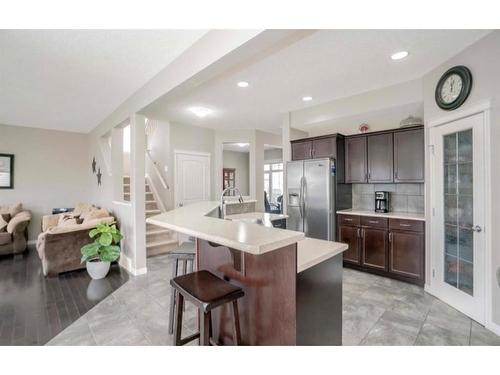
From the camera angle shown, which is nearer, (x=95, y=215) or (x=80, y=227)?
(x=80, y=227)

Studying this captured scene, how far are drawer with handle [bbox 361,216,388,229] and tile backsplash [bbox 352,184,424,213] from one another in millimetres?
553

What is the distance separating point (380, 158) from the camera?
3.72m

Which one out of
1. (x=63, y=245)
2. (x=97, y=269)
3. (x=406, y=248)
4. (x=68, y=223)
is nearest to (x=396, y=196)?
(x=406, y=248)

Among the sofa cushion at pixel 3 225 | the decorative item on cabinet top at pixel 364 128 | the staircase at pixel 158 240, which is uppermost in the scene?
the decorative item on cabinet top at pixel 364 128

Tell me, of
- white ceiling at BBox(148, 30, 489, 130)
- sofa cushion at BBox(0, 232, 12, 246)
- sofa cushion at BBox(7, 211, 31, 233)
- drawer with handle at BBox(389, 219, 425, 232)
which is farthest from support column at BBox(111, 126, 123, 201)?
drawer with handle at BBox(389, 219, 425, 232)

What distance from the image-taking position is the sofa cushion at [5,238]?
450cm

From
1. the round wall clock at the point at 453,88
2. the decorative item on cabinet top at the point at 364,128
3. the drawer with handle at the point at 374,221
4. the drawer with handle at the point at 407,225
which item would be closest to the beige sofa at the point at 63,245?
the drawer with handle at the point at 374,221

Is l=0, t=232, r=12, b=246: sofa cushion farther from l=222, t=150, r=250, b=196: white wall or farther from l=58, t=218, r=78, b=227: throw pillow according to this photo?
l=222, t=150, r=250, b=196: white wall

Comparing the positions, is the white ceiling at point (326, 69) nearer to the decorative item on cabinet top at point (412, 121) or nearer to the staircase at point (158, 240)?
the decorative item on cabinet top at point (412, 121)

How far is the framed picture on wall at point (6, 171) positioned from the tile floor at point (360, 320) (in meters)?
4.50

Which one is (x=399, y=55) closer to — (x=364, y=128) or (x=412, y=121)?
(x=412, y=121)

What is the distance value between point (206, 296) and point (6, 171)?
6.56 meters

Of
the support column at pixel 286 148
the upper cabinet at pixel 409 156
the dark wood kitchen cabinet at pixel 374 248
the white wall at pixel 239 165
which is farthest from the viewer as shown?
the white wall at pixel 239 165
